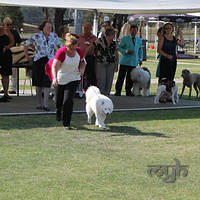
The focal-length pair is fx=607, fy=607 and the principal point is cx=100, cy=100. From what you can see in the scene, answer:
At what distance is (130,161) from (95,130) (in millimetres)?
2568

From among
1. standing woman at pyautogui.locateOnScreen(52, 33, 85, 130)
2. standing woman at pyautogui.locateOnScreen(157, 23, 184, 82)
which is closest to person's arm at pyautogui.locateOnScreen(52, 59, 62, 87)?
standing woman at pyautogui.locateOnScreen(52, 33, 85, 130)

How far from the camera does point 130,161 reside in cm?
840

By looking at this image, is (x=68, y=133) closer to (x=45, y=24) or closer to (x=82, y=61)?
(x=82, y=61)

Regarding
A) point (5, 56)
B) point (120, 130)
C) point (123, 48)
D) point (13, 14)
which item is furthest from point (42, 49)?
point (13, 14)

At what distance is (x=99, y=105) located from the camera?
35.1ft

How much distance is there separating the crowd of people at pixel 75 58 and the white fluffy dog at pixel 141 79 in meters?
0.17

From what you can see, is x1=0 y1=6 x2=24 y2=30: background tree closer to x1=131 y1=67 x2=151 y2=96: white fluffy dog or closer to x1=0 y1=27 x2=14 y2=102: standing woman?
x1=131 y1=67 x2=151 y2=96: white fluffy dog

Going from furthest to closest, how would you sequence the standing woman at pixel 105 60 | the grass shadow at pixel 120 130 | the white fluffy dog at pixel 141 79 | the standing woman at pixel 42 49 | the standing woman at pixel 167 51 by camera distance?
1. the white fluffy dog at pixel 141 79
2. the standing woman at pixel 167 51
3. the standing woman at pixel 105 60
4. the standing woman at pixel 42 49
5. the grass shadow at pixel 120 130

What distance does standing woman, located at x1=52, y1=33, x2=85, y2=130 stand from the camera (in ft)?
35.1

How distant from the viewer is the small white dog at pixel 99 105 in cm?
1066

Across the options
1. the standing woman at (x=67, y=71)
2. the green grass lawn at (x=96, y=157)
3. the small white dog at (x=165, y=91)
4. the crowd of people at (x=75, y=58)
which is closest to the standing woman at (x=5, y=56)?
the crowd of people at (x=75, y=58)

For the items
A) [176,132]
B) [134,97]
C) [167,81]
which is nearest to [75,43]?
[176,132]

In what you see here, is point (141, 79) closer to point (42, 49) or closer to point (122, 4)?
point (122, 4)

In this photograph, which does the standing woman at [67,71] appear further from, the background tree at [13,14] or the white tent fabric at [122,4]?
the background tree at [13,14]
